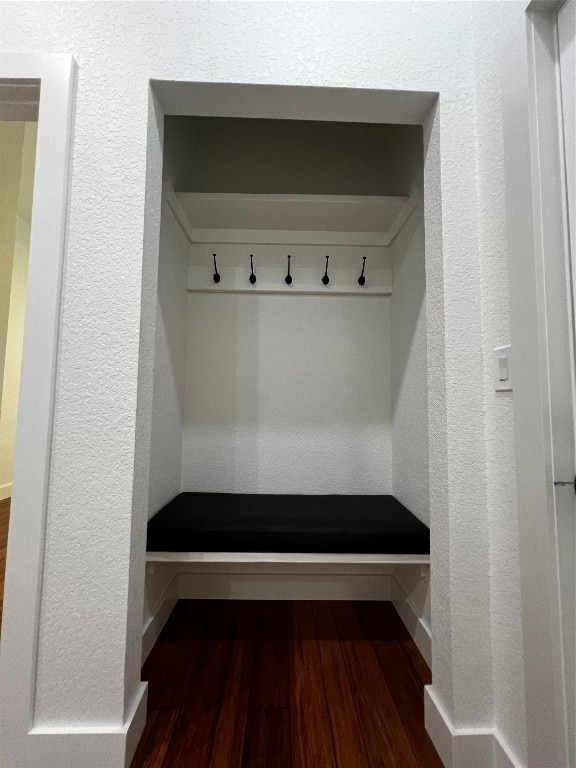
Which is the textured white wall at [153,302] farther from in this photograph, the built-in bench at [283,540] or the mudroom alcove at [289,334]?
the mudroom alcove at [289,334]

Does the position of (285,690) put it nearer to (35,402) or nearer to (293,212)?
(35,402)

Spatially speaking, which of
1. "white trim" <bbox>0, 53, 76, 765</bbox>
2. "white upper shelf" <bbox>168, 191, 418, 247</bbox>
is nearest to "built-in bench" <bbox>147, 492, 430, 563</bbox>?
"white trim" <bbox>0, 53, 76, 765</bbox>

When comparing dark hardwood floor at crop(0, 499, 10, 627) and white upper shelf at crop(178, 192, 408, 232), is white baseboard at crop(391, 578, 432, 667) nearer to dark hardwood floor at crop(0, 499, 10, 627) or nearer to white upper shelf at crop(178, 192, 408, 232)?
dark hardwood floor at crop(0, 499, 10, 627)

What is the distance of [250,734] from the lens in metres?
1.17

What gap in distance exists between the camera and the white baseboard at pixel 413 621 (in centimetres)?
152

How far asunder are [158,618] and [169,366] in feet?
3.75

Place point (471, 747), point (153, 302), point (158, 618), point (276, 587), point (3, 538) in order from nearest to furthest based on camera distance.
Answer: point (471, 747)
point (153, 302)
point (158, 618)
point (276, 587)
point (3, 538)

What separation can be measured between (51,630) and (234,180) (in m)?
2.42

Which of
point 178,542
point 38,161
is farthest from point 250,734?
point 38,161

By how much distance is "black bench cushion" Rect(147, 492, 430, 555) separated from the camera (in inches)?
56.7

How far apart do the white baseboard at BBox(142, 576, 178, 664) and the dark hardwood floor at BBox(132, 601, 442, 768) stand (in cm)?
4

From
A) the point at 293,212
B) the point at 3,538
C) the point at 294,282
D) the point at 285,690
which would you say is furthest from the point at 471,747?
the point at 3,538

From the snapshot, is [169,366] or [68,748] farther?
[169,366]

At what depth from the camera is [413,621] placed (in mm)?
1674
